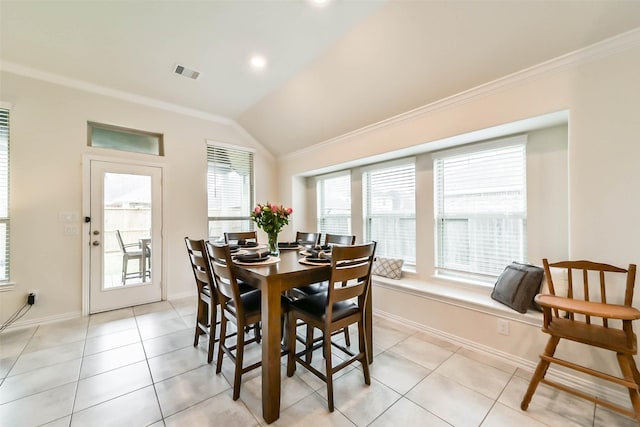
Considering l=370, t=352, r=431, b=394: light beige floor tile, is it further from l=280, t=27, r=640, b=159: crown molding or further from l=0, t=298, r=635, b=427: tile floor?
l=280, t=27, r=640, b=159: crown molding

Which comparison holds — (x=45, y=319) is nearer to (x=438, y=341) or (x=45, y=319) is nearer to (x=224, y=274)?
(x=224, y=274)

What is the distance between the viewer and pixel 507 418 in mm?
1567

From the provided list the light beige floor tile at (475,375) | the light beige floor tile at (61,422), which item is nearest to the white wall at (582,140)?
the light beige floor tile at (475,375)

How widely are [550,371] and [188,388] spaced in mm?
2750

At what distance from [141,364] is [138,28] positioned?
301 centimetres

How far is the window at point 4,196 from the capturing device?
9.23ft

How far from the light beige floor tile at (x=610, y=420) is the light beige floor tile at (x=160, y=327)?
11.4 ft

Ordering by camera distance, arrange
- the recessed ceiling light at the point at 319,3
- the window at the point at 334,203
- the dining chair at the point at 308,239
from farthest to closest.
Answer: the window at the point at 334,203 < the dining chair at the point at 308,239 < the recessed ceiling light at the point at 319,3

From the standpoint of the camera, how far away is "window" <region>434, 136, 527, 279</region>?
249 cm

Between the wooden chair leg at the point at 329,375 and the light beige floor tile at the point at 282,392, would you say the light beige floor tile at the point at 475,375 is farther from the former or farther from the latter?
the light beige floor tile at the point at 282,392

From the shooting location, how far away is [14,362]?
7.13ft

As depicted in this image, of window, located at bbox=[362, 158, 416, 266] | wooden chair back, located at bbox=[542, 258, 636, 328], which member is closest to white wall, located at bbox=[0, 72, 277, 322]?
window, located at bbox=[362, 158, 416, 266]

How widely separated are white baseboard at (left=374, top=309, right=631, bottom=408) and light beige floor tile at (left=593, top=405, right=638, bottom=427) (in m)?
0.15

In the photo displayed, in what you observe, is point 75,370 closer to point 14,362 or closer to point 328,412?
point 14,362
